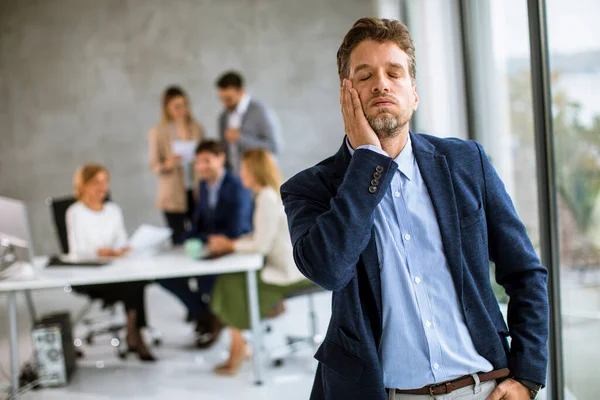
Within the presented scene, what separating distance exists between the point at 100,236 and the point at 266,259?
121cm

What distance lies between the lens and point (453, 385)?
123 centimetres

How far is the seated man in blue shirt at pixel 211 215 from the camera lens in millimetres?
4277

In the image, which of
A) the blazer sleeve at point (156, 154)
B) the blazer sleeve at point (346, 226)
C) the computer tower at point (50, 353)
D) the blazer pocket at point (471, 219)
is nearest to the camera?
the blazer sleeve at point (346, 226)

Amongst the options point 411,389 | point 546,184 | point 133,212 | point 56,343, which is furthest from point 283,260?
point 133,212

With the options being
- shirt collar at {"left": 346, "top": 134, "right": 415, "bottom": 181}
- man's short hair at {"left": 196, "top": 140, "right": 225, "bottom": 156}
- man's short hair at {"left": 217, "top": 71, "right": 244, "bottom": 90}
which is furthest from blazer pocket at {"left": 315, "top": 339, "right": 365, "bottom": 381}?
man's short hair at {"left": 217, "top": 71, "right": 244, "bottom": 90}

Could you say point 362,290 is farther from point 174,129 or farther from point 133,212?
point 133,212

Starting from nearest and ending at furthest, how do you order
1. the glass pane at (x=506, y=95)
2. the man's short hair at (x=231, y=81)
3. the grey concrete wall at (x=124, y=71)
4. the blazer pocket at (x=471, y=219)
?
the blazer pocket at (x=471, y=219) < the glass pane at (x=506, y=95) < the man's short hair at (x=231, y=81) < the grey concrete wall at (x=124, y=71)

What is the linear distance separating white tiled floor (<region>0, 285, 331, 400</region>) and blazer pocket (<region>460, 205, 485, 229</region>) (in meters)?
2.46

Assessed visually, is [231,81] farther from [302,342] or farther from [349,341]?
[349,341]

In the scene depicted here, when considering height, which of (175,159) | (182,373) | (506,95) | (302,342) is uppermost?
(506,95)

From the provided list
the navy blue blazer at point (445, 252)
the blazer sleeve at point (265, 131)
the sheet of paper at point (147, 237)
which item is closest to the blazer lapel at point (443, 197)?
the navy blue blazer at point (445, 252)

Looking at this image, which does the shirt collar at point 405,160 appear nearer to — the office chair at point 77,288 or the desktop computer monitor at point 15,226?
the desktop computer monitor at point 15,226

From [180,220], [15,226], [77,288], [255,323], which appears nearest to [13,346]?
[15,226]

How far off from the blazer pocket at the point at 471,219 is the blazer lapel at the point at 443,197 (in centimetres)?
2
